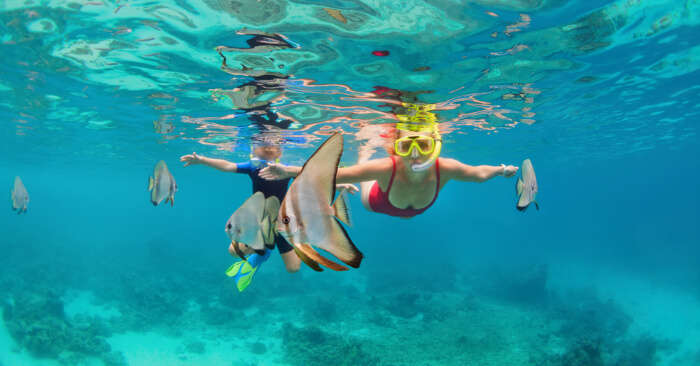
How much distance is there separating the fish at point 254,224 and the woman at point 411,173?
2.04 meters

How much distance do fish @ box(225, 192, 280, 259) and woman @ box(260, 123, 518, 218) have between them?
6.69 feet

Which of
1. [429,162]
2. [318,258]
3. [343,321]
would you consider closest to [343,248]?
[318,258]

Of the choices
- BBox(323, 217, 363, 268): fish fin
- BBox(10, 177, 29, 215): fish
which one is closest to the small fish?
BBox(323, 217, 363, 268): fish fin

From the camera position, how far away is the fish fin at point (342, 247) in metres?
1.30

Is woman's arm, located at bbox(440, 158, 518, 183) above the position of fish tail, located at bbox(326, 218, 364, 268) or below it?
above

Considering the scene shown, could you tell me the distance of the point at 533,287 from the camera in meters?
26.1

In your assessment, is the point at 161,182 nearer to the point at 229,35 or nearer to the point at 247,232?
the point at 247,232

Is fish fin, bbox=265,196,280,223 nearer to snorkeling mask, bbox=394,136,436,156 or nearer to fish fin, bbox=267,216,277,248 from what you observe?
fish fin, bbox=267,216,277,248

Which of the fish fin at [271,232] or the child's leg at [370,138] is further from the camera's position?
the child's leg at [370,138]

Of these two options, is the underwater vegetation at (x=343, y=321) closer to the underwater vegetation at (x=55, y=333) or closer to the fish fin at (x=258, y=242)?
the underwater vegetation at (x=55, y=333)

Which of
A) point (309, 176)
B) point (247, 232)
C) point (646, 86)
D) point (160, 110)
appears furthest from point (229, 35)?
point (646, 86)

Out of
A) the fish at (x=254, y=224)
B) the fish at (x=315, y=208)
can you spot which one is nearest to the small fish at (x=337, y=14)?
the fish at (x=254, y=224)

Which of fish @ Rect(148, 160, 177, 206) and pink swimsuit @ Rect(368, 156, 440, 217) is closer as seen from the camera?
fish @ Rect(148, 160, 177, 206)

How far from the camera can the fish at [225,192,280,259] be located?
2232mm
